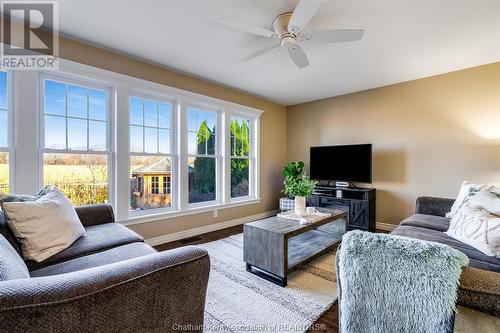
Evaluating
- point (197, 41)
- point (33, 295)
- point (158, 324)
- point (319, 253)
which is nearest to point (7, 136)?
point (197, 41)

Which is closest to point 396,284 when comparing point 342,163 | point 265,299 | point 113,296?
point 113,296

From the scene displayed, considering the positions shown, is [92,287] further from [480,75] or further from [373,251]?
[480,75]

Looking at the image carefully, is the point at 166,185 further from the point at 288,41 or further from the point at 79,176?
the point at 288,41

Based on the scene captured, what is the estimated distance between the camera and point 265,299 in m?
1.94

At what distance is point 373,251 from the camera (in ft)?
3.32

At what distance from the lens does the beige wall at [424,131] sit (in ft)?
10.5

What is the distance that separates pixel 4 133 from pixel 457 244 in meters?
4.19

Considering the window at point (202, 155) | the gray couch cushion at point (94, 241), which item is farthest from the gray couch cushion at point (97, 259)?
the window at point (202, 155)

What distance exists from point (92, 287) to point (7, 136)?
247 cm

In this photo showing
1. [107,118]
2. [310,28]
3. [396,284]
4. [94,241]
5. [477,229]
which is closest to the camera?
[396,284]

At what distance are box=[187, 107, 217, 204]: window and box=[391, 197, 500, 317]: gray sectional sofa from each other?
2.82 metres

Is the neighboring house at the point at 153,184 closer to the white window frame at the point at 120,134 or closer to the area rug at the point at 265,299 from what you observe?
the white window frame at the point at 120,134

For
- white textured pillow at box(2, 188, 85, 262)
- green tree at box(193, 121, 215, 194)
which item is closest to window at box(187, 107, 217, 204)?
green tree at box(193, 121, 215, 194)

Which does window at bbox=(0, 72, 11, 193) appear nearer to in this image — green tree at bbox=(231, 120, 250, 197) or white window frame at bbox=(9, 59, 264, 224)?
white window frame at bbox=(9, 59, 264, 224)
